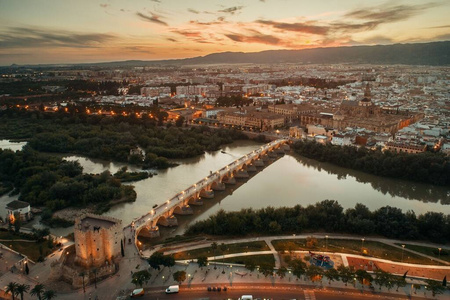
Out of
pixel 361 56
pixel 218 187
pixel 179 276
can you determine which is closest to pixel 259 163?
pixel 218 187

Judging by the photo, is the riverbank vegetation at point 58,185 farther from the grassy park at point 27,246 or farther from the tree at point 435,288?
the tree at point 435,288

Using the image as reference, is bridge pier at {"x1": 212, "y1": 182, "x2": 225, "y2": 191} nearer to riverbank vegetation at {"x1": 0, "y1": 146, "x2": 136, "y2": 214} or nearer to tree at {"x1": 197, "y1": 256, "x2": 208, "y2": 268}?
riverbank vegetation at {"x1": 0, "y1": 146, "x2": 136, "y2": 214}

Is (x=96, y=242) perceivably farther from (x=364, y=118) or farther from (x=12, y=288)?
(x=364, y=118)

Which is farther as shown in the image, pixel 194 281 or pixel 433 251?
pixel 433 251

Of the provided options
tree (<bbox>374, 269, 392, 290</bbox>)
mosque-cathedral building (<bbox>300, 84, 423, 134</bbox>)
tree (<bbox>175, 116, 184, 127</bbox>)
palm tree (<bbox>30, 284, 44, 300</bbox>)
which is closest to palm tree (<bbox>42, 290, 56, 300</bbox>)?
palm tree (<bbox>30, 284, 44, 300</bbox>)

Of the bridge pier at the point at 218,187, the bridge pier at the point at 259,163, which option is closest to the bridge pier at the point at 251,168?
the bridge pier at the point at 259,163
